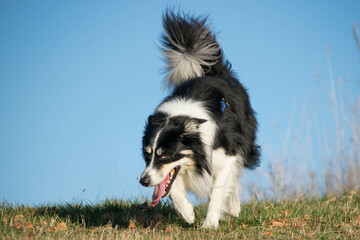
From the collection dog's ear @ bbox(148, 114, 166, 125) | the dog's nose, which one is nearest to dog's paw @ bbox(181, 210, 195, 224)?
the dog's nose

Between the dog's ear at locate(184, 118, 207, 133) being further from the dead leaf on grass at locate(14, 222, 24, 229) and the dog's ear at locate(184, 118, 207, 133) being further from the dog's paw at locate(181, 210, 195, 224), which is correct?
the dead leaf on grass at locate(14, 222, 24, 229)

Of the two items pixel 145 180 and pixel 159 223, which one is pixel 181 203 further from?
pixel 145 180

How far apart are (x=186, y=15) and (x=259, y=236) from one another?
353 centimetres

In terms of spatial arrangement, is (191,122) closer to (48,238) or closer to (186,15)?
(48,238)

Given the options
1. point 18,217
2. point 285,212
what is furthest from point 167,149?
point 18,217

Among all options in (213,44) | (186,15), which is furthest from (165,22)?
(213,44)

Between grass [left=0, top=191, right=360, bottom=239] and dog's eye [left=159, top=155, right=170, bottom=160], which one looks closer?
grass [left=0, top=191, right=360, bottom=239]

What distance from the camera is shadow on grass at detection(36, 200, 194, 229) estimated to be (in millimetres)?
4762

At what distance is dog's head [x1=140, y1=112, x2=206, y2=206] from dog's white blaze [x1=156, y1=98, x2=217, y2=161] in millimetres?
72

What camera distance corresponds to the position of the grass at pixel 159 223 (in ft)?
12.9

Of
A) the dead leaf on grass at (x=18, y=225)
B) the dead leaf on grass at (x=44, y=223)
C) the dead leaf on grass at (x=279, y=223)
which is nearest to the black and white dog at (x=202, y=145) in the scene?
the dead leaf on grass at (x=279, y=223)

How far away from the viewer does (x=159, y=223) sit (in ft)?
14.8

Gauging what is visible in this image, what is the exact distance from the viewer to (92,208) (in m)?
5.36

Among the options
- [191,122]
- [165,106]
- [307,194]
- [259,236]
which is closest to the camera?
[259,236]
